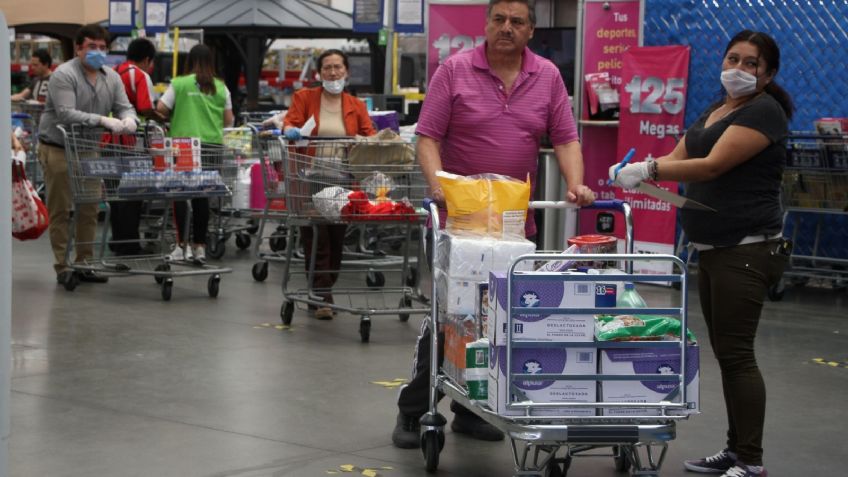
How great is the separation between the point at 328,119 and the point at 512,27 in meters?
4.24

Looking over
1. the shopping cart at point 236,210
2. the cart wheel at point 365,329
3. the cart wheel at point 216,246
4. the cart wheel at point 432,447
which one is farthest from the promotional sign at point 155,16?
the cart wheel at point 432,447

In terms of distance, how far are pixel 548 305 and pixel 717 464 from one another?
1.45m

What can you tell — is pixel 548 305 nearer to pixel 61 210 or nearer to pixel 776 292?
pixel 776 292

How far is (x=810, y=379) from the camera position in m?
7.35

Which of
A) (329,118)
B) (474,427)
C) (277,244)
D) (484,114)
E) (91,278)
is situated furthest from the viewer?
(277,244)

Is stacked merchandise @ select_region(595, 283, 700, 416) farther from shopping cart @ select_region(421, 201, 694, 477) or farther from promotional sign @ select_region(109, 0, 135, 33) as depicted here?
promotional sign @ select_region(109, 0, 135, 33)

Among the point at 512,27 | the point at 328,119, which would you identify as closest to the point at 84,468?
the point at 512,27

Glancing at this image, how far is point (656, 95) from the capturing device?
11047mm

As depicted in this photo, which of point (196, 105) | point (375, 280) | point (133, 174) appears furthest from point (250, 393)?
point (196, 105)

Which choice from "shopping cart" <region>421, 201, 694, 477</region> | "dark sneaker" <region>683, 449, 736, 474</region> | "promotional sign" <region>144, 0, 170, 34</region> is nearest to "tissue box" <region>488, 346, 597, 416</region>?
"shopping cart" <region>421, 201, 694, 477</region>

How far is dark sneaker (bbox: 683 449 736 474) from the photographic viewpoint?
534cm

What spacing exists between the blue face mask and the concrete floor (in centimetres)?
184

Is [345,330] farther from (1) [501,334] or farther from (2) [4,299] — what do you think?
(2) [4,299]

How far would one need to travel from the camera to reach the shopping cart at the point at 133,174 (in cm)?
986
